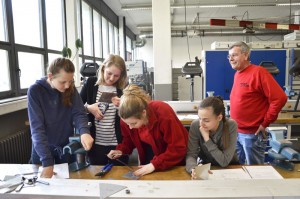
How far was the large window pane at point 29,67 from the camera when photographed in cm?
325

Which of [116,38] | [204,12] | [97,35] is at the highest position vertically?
[204,12]

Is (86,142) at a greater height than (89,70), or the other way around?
(89,70)

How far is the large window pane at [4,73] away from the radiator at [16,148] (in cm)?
54

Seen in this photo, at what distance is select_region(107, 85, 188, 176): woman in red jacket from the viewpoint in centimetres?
129

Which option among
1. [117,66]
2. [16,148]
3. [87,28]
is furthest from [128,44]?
[117,66]

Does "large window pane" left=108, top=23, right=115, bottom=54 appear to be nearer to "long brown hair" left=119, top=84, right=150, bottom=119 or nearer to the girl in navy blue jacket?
the girl in navy blue jacket

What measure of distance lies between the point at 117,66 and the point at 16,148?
165cm

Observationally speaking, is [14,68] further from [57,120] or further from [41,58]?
[57,120]

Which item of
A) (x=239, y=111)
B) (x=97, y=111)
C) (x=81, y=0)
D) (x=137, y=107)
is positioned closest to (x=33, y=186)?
(x=137, y=107)

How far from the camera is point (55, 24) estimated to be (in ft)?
14.5

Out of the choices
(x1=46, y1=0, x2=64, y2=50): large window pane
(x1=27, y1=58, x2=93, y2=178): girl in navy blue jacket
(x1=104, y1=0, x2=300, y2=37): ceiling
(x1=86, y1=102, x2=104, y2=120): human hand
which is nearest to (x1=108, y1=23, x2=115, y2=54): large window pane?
(x1=104, y1=0, x2=300, y2=37): ceiling

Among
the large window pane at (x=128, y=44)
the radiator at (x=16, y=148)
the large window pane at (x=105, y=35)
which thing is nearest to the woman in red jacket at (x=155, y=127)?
the radiator at (x=16, y=148)

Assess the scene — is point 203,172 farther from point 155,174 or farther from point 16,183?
point 16,183

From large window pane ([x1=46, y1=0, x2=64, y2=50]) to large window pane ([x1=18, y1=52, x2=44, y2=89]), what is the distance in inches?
15.8
